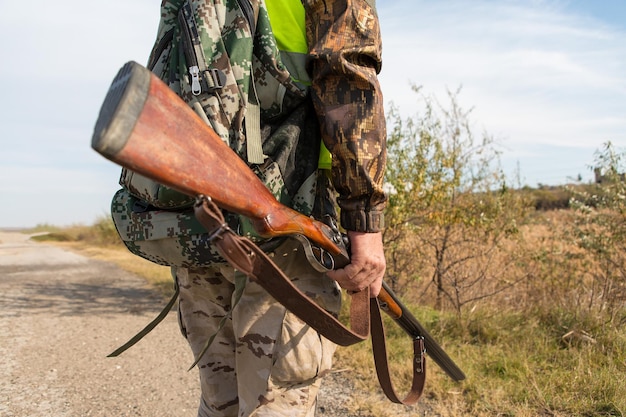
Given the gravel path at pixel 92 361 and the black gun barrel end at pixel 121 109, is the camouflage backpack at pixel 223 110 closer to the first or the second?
the black gun barrel end at pixel 121 109

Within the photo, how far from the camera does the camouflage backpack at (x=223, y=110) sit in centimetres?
157

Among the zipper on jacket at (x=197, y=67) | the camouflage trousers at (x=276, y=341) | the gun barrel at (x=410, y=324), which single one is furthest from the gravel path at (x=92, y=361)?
the zipper on jacket at (x=197, y=67)

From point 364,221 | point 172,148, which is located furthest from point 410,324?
point 172,148

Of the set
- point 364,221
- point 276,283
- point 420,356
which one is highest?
point 364,221

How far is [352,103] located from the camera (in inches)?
66.8

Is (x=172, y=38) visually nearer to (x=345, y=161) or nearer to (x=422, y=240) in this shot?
(x=345, y=161)

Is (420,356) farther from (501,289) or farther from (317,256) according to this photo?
(501,289)

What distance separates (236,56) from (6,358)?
4103mm

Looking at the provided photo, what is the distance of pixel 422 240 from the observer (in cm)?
587

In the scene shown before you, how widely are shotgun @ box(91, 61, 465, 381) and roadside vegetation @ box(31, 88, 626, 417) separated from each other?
7.08ft

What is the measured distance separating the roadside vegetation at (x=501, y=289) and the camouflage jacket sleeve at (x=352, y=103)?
1900mm

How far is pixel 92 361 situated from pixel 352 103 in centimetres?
381

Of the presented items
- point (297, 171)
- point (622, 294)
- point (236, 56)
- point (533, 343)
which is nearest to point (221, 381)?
point (297, 171)

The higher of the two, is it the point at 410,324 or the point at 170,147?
the point at 170,147
